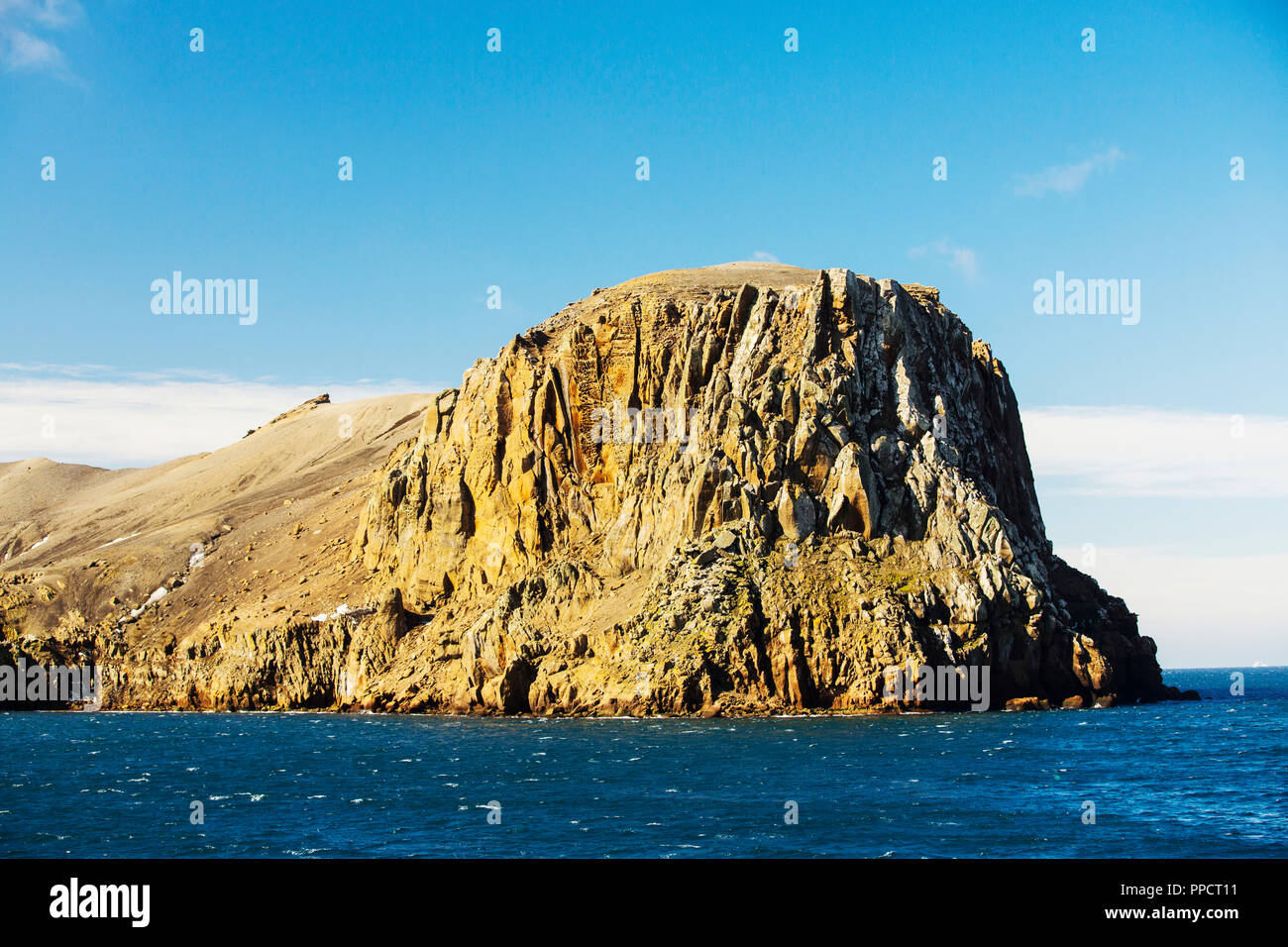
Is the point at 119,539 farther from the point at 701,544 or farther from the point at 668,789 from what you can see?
the point at 668,789

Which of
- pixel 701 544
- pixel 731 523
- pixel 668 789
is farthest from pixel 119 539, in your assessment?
pixel 668 789

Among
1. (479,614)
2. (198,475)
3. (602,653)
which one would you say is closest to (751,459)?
(602,653)

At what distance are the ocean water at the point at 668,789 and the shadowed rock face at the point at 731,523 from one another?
5.73 m

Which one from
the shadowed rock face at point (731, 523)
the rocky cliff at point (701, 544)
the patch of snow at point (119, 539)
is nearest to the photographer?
the shadowed rock face at point (731, 523)

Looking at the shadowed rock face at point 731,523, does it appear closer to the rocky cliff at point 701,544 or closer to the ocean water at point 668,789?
the rocky cliff at point 701,544

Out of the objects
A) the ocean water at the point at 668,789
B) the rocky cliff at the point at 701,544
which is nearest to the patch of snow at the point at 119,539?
the rocky cliff at the point at 701,544

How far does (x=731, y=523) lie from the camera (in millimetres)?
93188

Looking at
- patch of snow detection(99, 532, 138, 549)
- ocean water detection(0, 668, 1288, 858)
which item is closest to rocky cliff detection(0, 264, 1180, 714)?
ocean water detection(0, 668, 1288, 858)

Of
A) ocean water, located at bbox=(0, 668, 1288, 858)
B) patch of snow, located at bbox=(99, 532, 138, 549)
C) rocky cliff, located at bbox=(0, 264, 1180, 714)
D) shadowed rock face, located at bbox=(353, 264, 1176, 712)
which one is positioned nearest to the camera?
ocean water, located at bbox=(0, 668, 1288, 858)

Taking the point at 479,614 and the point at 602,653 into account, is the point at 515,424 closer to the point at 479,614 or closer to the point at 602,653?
the point at 479,614

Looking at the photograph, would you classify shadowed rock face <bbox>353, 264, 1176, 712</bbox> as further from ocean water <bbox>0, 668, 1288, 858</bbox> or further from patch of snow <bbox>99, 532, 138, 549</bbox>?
patch of snow <bbox>99, 532, 138, 549</bbox>

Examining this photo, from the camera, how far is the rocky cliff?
286 feet

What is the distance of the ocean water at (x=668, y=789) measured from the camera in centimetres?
4278

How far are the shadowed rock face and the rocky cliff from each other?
0.24m
